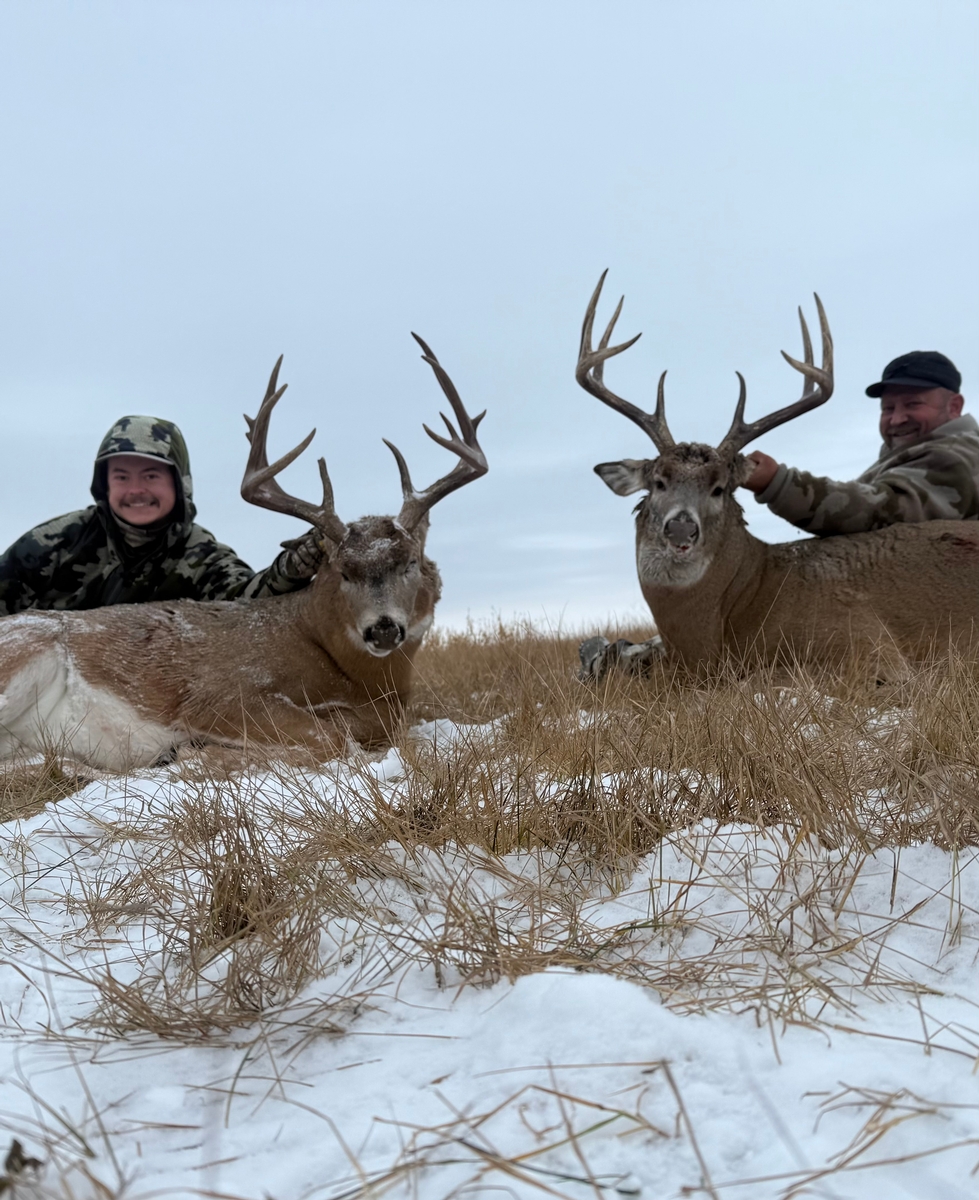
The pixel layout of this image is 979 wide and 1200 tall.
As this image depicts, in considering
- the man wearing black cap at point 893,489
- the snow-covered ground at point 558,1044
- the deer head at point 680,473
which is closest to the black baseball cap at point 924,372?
the man wearing black cap at point 893,489

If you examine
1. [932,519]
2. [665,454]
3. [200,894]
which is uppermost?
[665,454]

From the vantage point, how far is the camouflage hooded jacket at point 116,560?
7.77 metres

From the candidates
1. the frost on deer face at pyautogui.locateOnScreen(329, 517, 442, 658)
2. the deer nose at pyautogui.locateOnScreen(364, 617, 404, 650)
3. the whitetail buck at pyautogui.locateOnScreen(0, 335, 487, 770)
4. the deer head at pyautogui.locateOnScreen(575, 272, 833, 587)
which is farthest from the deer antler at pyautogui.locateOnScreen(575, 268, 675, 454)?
the deer nose at pyautogui.locateOnScreen(364, 617, 404, 650)

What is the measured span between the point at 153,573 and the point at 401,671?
8.44 ft

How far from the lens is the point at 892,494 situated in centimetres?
722

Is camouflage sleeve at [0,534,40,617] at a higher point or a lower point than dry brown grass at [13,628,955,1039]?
higher

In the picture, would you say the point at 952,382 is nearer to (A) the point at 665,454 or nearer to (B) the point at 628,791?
(A) the point at 665,454

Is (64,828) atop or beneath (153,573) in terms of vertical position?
beneath

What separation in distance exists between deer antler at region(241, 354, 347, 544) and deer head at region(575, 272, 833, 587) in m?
2.06

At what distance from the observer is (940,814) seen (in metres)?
2.87

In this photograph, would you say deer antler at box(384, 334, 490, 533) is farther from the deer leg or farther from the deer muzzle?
the deer leg

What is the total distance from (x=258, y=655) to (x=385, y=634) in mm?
1018

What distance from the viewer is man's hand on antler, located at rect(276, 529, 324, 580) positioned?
22.0 feet

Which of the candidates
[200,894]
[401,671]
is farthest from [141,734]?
[200,894]
